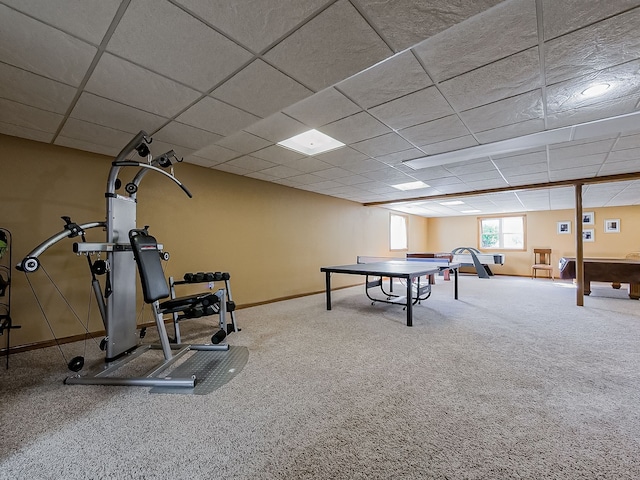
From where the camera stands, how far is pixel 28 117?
2.58 m

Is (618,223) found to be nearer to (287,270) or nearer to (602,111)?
(602,111)

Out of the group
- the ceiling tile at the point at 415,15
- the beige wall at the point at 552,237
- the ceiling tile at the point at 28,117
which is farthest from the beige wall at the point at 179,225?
the beige wall at the point at 552,237

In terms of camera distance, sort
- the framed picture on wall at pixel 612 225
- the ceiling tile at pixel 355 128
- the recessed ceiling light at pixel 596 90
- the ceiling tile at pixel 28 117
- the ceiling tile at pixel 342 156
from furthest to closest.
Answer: the framed picture on wall at pixel 612 225 → the ceiling tile at pixel 342 156 → the ceiling tile at pixel 355 128 → the ceiling tile at pixel 28 117 → the recessed ceiling light at pixel 596 90

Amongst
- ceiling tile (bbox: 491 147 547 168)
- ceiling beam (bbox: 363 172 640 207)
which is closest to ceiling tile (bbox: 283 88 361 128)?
ceiling tile (bbox: 491 147 547 168)

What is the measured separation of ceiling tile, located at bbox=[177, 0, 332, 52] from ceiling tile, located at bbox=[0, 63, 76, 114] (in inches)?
58.2

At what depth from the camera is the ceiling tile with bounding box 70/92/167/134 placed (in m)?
2.34

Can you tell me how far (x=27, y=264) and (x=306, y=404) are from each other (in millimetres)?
2280

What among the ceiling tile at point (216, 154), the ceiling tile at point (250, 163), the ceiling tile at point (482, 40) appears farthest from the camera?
the ceiling tile at point (250, 163)

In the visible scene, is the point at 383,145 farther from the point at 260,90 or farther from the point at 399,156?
the point at 260,90

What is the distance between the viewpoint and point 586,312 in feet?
14.9

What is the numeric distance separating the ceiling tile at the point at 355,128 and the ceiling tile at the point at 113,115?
1689mm

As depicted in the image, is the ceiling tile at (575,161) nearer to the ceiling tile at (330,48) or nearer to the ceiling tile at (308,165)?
the ceiling tile at (308,165)

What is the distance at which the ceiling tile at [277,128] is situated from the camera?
9.01ft

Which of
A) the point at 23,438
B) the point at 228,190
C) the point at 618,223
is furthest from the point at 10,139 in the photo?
the point at 618,223
